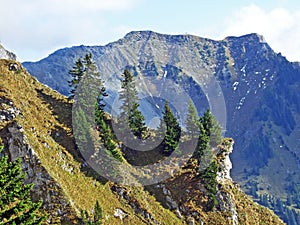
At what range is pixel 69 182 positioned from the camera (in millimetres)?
65000

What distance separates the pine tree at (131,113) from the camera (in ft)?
286

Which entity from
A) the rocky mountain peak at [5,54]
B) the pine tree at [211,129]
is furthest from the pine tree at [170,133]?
the rocky mountain peak at [5,54]

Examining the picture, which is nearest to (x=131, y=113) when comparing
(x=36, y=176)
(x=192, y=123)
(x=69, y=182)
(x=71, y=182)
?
(x=192, y=123)

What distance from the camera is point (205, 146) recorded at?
84625 millimetres

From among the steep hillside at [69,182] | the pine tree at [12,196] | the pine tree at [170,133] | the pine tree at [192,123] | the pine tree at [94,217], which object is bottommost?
the pine tree at [12,196]

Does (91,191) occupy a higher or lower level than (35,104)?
lower

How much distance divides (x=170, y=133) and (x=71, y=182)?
96.3 feet

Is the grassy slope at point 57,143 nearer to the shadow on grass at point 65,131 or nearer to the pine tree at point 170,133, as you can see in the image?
the shadow on grass at point 65,131

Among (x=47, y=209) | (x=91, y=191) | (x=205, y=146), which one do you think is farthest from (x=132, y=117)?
(x=47, y=209)

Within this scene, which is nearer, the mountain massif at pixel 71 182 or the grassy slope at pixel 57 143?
the mountain massif at pixel 71 182

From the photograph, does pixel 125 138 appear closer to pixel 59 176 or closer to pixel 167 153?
pixel 167 153

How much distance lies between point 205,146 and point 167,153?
849 centimetres

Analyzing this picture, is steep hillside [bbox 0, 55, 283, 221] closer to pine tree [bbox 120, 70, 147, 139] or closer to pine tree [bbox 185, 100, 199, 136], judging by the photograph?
pine tree [bbox 185, 100, 199, 136]

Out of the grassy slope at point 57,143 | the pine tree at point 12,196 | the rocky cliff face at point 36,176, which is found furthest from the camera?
the grassy slope at point 57,143
